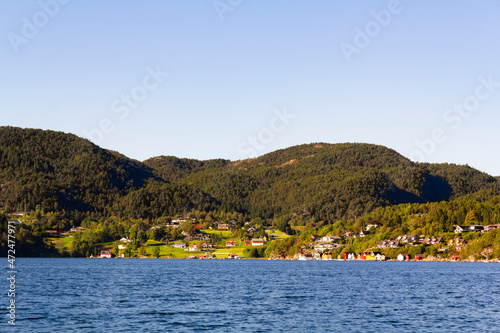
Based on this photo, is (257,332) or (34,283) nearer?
(257,332)

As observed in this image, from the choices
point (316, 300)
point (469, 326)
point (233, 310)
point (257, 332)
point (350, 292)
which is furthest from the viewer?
point (350, 292)

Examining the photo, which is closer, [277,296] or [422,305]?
[422,305]

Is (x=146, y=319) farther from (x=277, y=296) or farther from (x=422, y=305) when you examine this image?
(x=422, y=305)

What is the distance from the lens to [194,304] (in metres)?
66.5

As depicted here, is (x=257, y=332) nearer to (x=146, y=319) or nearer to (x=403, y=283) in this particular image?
(x=146, y=319)

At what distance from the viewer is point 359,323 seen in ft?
173

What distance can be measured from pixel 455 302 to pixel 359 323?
76.9 feet

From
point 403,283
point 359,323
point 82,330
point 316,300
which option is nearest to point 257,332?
point 359,323

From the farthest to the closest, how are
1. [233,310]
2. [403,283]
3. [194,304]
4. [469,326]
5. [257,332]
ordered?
1. [403,283]
2. [194,304]
3. [233,310]
4. [469,326]
5. [257,332]

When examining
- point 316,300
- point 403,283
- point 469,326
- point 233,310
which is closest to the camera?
point 469,326

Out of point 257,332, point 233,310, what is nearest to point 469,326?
point 257,332

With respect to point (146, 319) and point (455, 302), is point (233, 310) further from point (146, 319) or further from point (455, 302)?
point (455, 302)

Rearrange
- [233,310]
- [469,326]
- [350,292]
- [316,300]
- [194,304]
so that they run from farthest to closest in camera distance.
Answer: [350,292], [316,300], [194,304], [233,310], [469,326]

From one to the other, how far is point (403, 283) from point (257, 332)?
60079 mm
